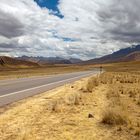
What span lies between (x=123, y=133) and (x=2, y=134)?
132 inches

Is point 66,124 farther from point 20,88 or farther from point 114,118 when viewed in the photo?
point 20,88

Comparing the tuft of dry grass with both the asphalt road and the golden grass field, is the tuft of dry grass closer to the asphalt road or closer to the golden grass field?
the golden grass field

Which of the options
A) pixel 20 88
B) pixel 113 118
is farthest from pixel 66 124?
pixel 20 88

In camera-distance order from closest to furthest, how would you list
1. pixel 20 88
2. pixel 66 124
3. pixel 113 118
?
pixel 66 124 → pixel 113 118 → pixel 20 88

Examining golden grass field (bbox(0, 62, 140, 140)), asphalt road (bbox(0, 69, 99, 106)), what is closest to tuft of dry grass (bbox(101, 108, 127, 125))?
golden grass field (bbox(0, 62, 140, 140))

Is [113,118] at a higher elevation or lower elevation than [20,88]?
higher

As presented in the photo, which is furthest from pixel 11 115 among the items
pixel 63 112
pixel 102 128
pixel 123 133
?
pixel 123 133

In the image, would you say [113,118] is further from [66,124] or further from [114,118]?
[66,124]

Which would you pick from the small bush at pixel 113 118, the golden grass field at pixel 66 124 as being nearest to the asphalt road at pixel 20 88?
the golden grass field at pixel 66 124

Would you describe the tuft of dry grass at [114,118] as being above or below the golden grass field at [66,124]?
above

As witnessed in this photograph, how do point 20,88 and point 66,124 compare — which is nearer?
point 66,124

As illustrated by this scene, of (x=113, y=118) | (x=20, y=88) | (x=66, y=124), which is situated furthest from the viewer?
(x=20, y=88)

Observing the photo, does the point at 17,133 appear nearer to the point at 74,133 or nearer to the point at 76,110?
the point at 74,133

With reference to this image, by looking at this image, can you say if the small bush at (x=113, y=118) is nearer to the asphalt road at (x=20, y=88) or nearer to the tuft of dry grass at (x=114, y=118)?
the tuft of dry grass at (x=114, y=118)
